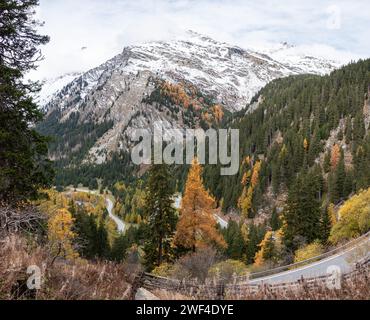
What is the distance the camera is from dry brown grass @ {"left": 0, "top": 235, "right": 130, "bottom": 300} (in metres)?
6.34

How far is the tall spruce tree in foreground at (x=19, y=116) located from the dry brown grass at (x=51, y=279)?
830cm

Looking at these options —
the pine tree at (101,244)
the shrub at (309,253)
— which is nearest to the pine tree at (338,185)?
the pine tree at (101,244)

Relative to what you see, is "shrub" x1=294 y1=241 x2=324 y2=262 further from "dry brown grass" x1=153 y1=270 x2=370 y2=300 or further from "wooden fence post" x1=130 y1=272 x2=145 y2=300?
"dry brown grass" x1=153 y1=270 x2=370 y2=300

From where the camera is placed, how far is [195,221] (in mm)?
33188

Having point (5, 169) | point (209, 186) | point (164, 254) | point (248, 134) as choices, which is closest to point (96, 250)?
point (164, 254)

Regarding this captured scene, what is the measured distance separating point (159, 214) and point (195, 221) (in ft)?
10.0

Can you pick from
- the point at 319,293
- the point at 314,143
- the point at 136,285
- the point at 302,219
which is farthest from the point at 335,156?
the point at 319,293

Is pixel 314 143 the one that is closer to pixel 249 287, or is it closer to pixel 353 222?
pixel 353 222

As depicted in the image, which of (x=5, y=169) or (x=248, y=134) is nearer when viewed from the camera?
(x=5, y=169)

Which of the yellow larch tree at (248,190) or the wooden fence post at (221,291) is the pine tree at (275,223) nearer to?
the yellow larch tree at (248,190)

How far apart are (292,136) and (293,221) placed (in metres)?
103
